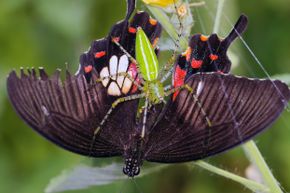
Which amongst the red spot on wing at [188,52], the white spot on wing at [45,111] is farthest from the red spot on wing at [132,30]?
the white spot on wing at [45,111]

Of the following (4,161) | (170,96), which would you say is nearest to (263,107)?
(170,96)

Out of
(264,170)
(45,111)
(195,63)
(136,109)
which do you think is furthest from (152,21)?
(264,170)

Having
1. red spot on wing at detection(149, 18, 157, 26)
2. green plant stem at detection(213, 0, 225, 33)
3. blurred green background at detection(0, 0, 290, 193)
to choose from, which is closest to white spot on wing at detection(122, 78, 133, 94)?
red spot on wing at detection(149, 18, 157, 26)

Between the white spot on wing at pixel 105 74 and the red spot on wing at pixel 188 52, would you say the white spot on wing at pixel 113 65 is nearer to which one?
the white spot on wing at pixel 105 74

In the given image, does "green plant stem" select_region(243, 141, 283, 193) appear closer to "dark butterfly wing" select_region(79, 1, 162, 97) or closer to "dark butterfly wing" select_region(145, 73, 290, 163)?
"dark butterfly wing" select_region(145, 73, 290, 163)

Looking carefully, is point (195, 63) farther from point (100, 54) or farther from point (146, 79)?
point (100, 54)

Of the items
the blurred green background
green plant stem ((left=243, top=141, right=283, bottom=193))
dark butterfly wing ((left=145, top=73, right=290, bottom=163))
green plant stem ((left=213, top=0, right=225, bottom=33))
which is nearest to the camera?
dark butterfly wing ((left=145, top=73, right=290, bottom=163))

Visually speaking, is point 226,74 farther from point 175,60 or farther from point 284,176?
point 284,176
